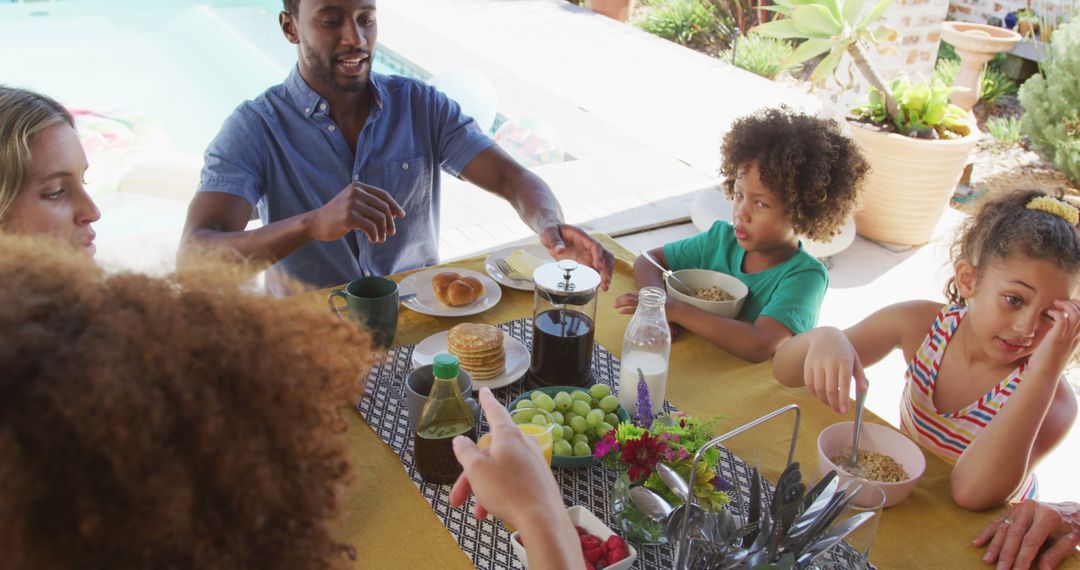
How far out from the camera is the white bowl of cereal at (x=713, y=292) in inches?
76.2

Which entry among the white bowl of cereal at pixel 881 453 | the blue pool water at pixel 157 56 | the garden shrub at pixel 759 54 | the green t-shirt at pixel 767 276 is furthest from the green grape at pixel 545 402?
the garden shrub at pixel 759 54

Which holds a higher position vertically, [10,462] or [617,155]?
[10,462]

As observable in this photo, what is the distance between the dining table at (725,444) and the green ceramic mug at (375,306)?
0.09 meters

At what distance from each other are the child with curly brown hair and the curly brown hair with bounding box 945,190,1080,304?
1.27ft

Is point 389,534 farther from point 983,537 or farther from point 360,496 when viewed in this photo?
point 983,537

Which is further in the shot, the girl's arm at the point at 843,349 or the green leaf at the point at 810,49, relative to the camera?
the green leaf at the point at 810,49

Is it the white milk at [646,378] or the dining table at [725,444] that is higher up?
the white milk at [646,378]

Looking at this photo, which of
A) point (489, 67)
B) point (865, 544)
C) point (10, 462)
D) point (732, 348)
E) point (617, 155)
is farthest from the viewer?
point (489, 67)

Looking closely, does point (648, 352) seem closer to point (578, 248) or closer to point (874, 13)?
point (578, 248)

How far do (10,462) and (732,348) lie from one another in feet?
4.98

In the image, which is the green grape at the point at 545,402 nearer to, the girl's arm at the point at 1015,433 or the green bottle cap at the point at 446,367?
the green bottle cap at the point at 446,367

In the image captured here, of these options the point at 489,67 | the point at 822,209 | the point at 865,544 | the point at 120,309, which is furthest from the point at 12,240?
the point at 489,67

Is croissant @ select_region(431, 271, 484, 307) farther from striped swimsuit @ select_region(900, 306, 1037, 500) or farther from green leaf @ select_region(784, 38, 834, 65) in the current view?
green leaf @ select_region(784, 38, 834, 65)

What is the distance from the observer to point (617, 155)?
5.32 m
